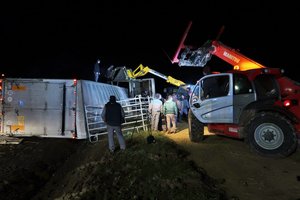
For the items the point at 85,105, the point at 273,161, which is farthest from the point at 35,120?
the point at 273,161

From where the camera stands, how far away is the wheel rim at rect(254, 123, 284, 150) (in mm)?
8852

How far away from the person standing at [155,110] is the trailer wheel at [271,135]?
5.51 metres

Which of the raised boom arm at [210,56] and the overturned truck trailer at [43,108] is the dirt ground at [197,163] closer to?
the overturned truck trailer at [43,108]

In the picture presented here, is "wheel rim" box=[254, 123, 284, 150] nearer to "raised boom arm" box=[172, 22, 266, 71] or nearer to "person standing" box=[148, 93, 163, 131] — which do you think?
"raised boom arm" box=[172, 22, 266, 71]

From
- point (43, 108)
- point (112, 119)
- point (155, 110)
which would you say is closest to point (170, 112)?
point (155, 110)

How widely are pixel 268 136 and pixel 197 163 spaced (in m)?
2.22

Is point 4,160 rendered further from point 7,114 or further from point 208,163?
point 208,163

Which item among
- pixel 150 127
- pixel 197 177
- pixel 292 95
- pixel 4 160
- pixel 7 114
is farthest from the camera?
pixel 150 127

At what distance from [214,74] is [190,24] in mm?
2980

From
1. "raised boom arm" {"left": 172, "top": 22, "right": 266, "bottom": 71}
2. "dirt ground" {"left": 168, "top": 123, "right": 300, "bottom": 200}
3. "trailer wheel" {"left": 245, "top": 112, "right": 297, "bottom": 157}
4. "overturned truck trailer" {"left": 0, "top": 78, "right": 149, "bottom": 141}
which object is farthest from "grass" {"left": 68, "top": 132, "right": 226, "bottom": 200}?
"raised boom arm" {"left": 172, "top": 22, "right": 266, "bottom": 71}

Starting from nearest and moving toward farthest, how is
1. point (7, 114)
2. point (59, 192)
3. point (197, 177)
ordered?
point (197, 177), point (59, 192), point (7, 114)

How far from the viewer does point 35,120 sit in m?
12.5

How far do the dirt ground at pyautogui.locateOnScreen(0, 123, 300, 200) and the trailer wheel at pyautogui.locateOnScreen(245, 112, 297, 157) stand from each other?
252 millimetres

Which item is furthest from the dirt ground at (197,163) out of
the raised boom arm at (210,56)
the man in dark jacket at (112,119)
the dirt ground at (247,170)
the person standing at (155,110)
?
the raised boom arm at (210,56)
